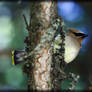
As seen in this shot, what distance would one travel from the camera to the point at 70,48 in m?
2.30

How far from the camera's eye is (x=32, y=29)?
5.35 ft

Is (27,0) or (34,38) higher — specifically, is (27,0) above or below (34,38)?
above

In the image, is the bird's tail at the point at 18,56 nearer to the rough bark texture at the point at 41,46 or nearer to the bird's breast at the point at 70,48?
the rough bark texture at the point at 41,46

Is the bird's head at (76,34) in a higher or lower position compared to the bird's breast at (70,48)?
higher

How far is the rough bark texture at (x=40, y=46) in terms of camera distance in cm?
161

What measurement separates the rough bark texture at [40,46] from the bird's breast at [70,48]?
590 mm

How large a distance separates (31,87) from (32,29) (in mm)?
449

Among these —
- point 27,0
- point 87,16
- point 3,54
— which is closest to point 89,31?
point 87,16

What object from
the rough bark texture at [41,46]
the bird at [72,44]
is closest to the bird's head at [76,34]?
the bird at [72,44]

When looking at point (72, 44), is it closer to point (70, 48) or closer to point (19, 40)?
point (70, 48)

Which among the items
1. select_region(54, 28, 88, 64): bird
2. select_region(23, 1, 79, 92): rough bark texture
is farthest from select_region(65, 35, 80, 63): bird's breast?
select_region(23, 1, 79, 92): rough bark texture

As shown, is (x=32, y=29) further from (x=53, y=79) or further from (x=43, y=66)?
(x=53, y=79)

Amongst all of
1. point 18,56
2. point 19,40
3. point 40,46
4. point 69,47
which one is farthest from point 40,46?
point 19,40

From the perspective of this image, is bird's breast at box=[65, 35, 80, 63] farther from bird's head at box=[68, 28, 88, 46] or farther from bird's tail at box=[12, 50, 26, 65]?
bird's tail at box=[12, 50, 26, 65]
